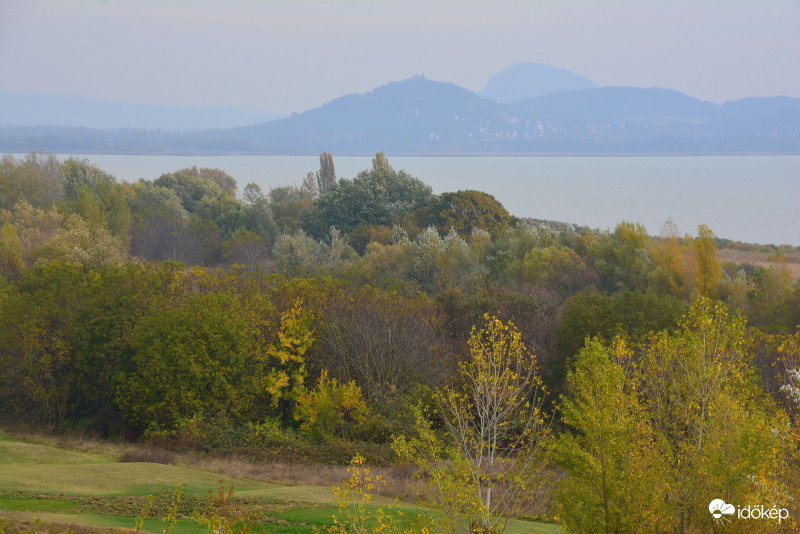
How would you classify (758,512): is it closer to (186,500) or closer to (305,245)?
(186,500)

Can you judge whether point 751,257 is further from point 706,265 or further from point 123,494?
point 123,494

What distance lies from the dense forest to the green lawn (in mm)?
2456

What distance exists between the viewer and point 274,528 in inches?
650

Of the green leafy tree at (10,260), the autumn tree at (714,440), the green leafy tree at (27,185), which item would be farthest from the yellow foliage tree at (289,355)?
the green leafy tree at (27,185)

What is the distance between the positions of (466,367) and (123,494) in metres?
9.28

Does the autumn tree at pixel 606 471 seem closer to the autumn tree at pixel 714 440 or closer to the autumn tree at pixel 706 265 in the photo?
the autumn tree at pixel 714 440

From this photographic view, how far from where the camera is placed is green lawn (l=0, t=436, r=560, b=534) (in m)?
16.6

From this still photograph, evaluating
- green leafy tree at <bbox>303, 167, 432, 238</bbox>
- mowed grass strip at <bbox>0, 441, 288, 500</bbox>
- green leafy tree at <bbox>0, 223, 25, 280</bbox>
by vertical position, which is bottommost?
mowed grass strip at <bbox>0, 441, 288, 500</bbox>

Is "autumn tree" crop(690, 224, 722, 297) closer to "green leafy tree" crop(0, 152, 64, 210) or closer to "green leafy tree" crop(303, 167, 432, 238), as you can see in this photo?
"green leafy tree" crop(303, 167, 432, 238)

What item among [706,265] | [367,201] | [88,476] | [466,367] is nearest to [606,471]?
[466,367]

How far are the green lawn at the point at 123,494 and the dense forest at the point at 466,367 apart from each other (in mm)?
2456

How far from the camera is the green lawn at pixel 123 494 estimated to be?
1662 cm

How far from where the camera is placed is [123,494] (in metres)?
19.0

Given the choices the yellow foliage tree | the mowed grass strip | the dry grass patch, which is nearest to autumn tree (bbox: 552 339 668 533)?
the mowed grass strip
